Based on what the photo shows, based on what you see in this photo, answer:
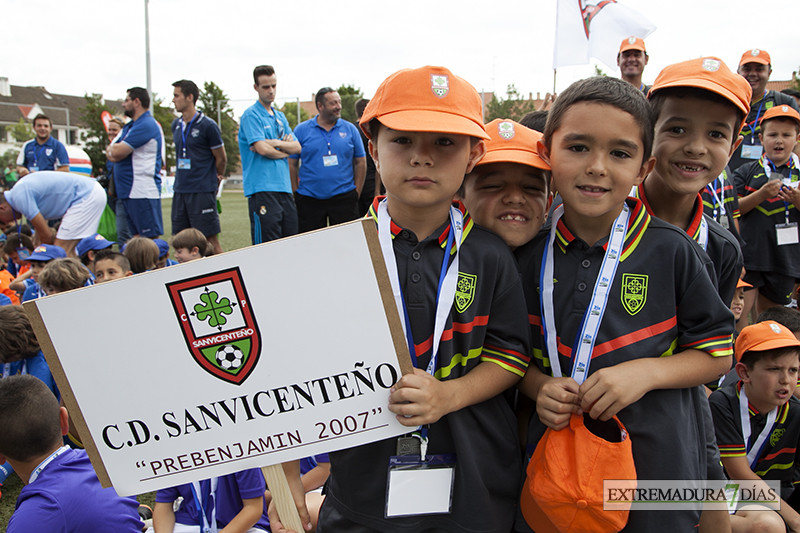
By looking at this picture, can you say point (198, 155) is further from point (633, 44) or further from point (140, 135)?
point (633, 44)

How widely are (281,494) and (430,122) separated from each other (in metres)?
1.19

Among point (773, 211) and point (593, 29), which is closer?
point (773, 211)

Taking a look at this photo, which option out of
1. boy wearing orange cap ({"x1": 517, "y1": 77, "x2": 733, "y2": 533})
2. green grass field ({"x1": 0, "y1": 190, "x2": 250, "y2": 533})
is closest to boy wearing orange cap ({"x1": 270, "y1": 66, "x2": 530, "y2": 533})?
boy wearing orange cap ({"x1": 517, "y1": 77, "x2": 733, "y2": 533})

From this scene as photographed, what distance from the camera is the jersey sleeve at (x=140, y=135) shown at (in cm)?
739

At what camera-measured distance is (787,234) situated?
16.6ft

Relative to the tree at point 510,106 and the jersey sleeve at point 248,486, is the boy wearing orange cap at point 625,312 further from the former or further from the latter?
the tree at point 510,106

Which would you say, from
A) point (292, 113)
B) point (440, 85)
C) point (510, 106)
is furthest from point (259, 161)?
point (292, 113)

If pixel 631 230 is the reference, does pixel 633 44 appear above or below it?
above

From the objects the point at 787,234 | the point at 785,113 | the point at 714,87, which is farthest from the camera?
Result: the point at 787,234

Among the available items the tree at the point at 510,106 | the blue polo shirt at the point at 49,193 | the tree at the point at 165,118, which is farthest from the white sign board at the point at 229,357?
the tree at the point at 510,106

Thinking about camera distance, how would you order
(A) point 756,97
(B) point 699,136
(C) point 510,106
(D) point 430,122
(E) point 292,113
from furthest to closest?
(E) point 292,113 → (C) point 510,106 → (A) point 756,97 → (B) point 699,136 → (D) point 430,122

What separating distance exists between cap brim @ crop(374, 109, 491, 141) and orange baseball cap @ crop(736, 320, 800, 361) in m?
2.45

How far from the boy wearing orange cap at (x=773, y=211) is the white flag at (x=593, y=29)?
1.53 metres

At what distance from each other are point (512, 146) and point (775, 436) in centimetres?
250
